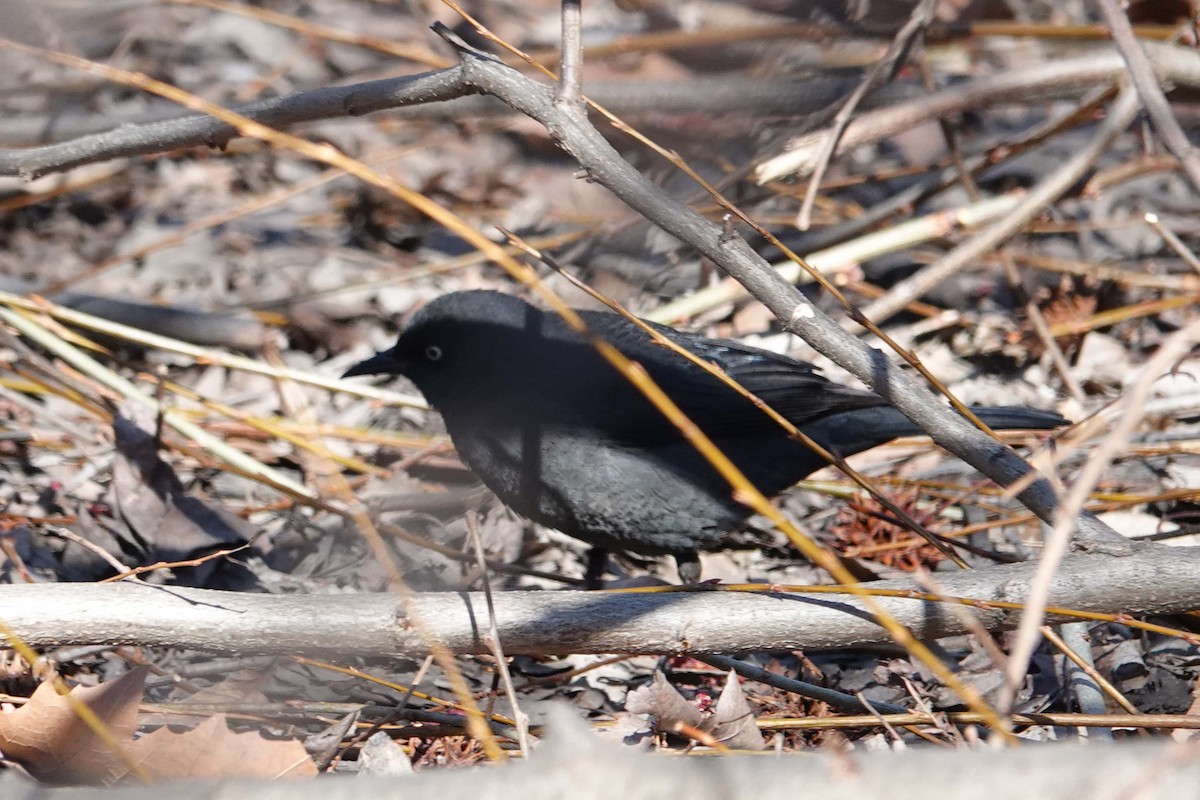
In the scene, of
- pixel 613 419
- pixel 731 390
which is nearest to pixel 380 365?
pixel 613 419

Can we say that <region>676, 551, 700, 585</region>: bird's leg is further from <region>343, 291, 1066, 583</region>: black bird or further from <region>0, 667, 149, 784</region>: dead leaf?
<region>0, 667, 149, 784</region>: dead leaf

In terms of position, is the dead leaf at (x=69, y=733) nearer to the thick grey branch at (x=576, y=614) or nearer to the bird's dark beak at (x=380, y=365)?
the thick grey branch at (x=576, y=614)

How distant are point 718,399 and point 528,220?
2.79 meters

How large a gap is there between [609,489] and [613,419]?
0.28m

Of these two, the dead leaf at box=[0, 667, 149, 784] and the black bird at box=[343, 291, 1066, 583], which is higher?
the black bird at box=[343, 291, 1066, 583]

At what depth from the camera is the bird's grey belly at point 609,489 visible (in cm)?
384

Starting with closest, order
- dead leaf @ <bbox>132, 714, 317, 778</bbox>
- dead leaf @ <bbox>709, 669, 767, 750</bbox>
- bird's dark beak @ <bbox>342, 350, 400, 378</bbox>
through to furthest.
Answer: dead leaf @ <bbox>132, 714, 317, 778</bbox>
dead leaf @ <bbox>709, 669, 767, 750</bbox>
bird's dark beak @ <bbox>342, 350, 400, 378</bbox>

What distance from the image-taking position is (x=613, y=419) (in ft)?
13.2

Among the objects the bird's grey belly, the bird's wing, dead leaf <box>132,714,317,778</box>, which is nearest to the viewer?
dead leaf <box>132,714,317,778</box>

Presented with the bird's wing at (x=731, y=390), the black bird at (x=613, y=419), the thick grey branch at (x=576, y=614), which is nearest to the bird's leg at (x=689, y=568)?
the black bird at (x=613, y=419)

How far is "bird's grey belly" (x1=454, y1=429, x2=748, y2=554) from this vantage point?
3842mm

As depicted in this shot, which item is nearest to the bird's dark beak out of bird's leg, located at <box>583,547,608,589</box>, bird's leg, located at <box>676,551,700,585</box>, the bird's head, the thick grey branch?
the bird's head

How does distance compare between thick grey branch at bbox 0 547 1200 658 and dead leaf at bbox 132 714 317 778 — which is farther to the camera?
thick grey branch at bbox 0 547 1200 658

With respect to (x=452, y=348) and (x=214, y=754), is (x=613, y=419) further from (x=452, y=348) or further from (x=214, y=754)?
(x=214, y=754)
